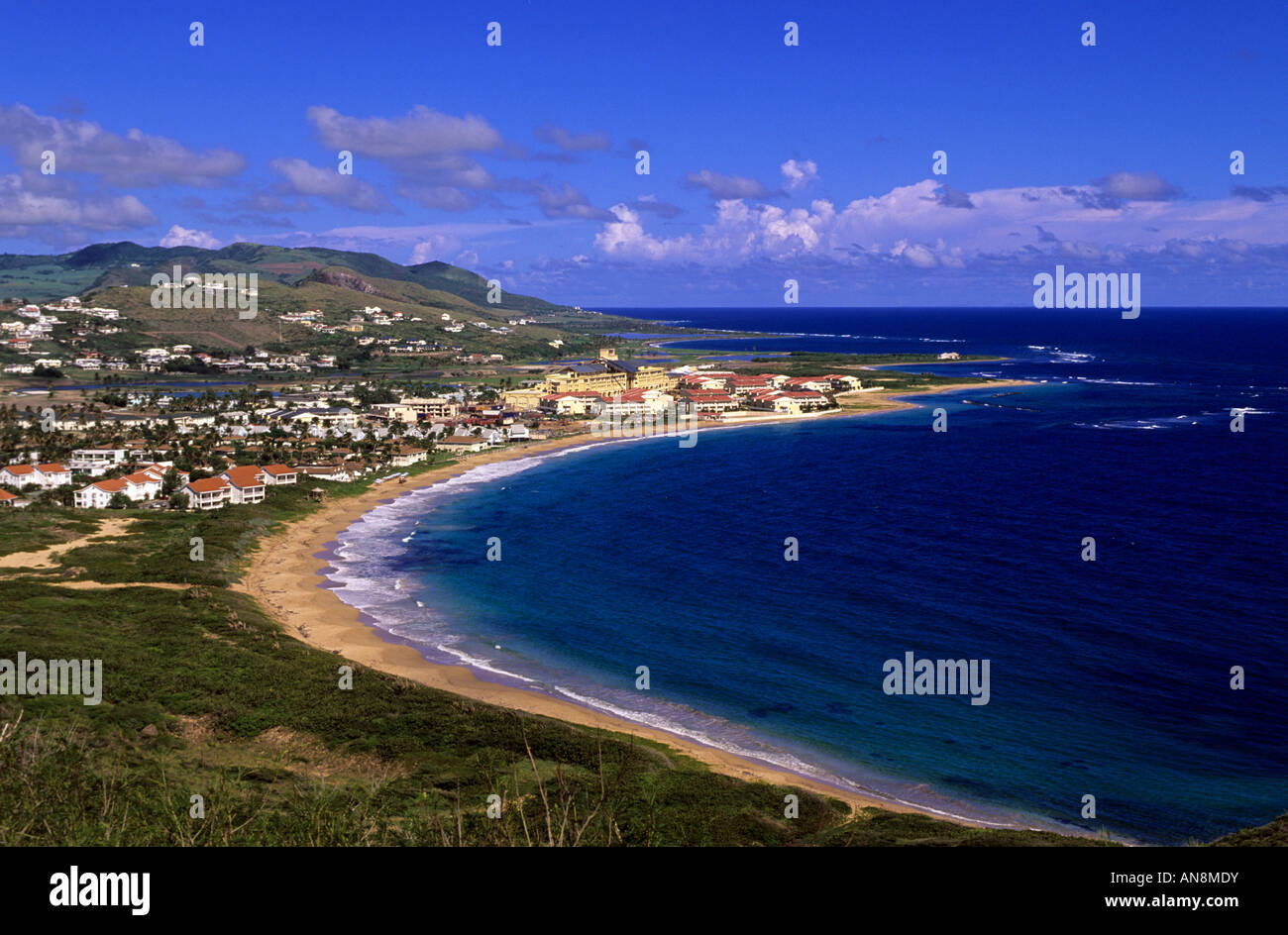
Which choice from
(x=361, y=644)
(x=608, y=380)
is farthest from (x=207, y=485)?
(x=608, y=380)

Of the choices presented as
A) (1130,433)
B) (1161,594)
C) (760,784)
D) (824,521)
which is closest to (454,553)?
(824,521)

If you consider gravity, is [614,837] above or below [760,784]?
above

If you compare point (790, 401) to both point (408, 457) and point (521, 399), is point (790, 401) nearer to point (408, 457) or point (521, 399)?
point (521, 399)

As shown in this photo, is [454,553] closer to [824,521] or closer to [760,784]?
[824,521]

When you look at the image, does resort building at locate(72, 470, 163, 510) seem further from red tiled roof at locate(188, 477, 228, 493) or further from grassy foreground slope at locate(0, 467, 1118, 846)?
grassy foreground slope at locate(0, 467, 1118, 846)

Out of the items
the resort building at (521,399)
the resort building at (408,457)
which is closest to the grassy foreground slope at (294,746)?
the resort building at (408,457)
